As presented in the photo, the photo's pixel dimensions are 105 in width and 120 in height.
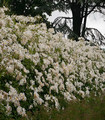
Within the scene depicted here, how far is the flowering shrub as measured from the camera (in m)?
3.82

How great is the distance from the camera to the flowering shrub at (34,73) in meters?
3.82

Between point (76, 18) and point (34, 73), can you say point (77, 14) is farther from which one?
point (34, 73)

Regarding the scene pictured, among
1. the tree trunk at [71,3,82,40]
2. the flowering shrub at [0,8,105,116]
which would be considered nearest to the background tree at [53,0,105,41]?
the tree trunk at [71,3,82,40]

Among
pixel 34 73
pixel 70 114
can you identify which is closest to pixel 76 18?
pixel 34 73

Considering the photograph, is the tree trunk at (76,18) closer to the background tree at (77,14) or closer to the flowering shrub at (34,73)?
the background tree at (77,14)

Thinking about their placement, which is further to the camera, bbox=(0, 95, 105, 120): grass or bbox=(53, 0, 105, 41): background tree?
bbox=(53, 0, 105, 41): background tree

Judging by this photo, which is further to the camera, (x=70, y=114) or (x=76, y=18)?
(x=76, y=18)

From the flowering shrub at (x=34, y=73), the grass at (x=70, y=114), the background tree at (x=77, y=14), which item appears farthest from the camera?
the background tree at (x=77, y=14)

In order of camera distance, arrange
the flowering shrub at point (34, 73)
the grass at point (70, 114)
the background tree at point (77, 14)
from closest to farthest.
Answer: the grass at point (70, 114) < the flowering shrub at point (34, 73) < the background tree at point (77, 14)

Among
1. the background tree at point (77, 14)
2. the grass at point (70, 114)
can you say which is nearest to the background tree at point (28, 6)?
the background tree at point (77, 14)

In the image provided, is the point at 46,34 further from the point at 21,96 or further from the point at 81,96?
the point at 21,96

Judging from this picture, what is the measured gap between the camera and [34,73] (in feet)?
15.0

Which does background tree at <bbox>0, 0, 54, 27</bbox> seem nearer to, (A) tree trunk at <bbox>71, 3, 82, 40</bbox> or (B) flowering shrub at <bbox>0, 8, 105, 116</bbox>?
(A) tree trunk at <bbox>71, 3, 82, 40</bbox>

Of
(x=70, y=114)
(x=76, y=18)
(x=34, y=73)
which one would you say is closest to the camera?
(x=70, y=114)
